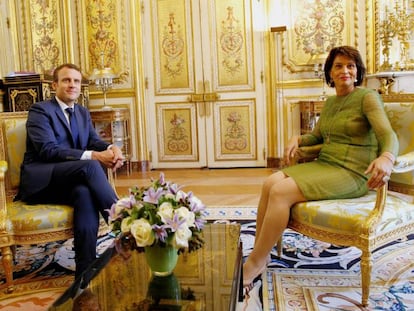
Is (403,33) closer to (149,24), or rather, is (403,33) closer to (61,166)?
(149,24)

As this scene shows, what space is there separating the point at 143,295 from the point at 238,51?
4.27 metres

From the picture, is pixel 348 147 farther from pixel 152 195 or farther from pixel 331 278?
pixel 152 195

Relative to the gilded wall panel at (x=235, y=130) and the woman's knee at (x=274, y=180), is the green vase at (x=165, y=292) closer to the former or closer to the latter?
the woman's knee at (x=274, y=180)

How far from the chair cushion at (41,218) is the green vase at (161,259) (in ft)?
2.74

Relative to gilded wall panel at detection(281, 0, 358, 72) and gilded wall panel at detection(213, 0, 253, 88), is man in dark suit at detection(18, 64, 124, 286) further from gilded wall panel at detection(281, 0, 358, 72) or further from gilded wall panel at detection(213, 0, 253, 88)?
gilded wall panel at detection(281, 0, 358, 72)

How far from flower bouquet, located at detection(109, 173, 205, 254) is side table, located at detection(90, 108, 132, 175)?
369 centimetres

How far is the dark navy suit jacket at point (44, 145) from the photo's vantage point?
2188 millimetres

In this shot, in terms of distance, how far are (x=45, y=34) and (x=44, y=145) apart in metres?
3.70

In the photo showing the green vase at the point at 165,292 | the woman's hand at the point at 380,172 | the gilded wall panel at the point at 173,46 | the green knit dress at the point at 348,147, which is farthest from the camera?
the gilded wall panel at the point at 173,46

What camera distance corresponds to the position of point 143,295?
1278 millimetres

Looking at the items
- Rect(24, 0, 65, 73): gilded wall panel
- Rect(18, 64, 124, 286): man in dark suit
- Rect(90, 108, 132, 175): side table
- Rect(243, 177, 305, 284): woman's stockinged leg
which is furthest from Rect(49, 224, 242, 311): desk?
Rect(24, 0, 65, 73): gilded wall panel

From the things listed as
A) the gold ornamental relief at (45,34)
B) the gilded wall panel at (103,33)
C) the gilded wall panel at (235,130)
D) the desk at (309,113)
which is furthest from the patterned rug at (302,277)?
the gold ornamental relief at (45,34)

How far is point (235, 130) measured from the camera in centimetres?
531

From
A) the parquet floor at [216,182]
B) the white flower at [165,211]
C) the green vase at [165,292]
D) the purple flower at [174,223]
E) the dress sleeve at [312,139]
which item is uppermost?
the dress sleeve at [312,139]
